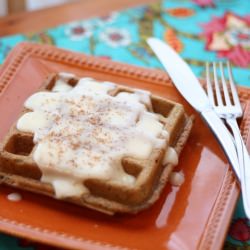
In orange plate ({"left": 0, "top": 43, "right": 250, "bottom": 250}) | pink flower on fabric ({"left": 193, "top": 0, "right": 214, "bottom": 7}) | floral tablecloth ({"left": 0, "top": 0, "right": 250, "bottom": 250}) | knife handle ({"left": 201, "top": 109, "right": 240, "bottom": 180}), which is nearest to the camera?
orange plate ({"left": 0, "top": 43, "right": 250, "bottom": 250})

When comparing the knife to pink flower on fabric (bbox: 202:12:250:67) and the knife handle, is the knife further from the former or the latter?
pink flower on fabric (bbox: 202:12:250:67)

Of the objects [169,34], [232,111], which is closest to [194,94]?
[232,111]

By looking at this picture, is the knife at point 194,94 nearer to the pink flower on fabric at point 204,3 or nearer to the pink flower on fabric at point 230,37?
the pink flower on fabric at point 230,37

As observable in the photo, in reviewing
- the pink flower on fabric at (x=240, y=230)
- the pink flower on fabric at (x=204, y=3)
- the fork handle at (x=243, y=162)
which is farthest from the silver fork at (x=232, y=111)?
the pink flower on fabric at (x=204, y=3)

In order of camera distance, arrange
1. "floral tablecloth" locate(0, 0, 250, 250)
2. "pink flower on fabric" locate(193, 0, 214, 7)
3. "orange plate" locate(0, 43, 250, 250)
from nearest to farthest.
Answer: "orange plate" locate(0, 43, 250, 250)
"floral tablecloth" locate(0, 0, 250, 250)
"pink flower on fabric" locate(193, 0, 214, 7)

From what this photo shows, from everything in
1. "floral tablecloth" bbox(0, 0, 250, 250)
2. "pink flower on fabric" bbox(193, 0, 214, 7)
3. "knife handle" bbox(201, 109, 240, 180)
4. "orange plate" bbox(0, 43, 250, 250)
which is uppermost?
"pink flower on fabric" bbox(193, 0, 214, 7)

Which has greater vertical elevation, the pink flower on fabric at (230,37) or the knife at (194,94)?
the pink flower on fabric at (230,37)

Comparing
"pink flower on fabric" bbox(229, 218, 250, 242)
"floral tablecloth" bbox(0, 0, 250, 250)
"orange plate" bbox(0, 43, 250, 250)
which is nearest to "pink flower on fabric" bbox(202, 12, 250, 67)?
"floral tablecloth" bbox(0, 0, 250, 250)
